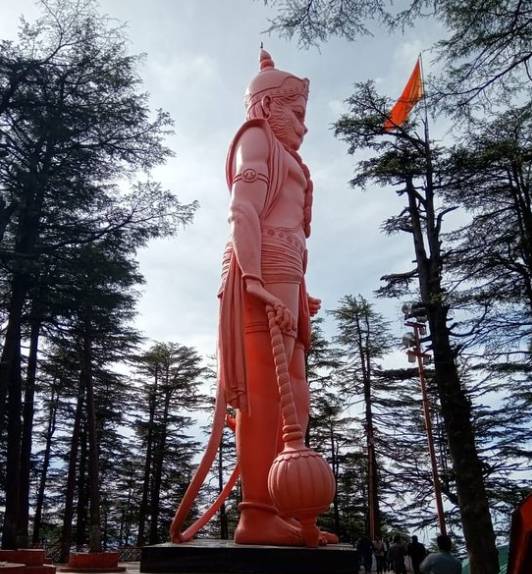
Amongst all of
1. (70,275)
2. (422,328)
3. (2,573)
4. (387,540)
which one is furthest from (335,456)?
Answer: (2,573)

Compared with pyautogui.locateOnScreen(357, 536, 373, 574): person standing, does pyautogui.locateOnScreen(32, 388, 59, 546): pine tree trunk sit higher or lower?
higher

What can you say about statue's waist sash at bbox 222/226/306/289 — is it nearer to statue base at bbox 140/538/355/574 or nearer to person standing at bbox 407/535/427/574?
statue base at bbox 140/538/355/574

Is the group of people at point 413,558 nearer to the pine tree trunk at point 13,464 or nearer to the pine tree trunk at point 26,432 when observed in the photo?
the pine tree trunk at point 13,464

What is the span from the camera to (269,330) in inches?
208

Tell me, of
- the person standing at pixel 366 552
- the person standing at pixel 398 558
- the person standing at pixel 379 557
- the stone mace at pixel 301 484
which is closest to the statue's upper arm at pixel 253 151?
the stone mace at pixel 301 484

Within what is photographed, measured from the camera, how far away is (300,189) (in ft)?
20.4

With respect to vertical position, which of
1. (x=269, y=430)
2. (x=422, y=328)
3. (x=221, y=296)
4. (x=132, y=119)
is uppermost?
(x=132, y=119)

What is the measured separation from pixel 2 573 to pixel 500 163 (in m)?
11.1

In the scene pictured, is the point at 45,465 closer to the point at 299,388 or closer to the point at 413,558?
the point at 413,558

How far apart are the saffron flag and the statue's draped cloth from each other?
24.7 feet

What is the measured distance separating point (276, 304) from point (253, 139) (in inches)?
75.6

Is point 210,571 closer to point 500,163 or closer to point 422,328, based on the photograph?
point 500,163

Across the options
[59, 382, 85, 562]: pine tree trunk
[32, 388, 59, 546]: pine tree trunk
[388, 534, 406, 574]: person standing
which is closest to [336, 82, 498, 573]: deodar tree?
[388, 534, 406, 574]: person standing

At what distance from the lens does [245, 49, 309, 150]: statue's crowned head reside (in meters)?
6.40
